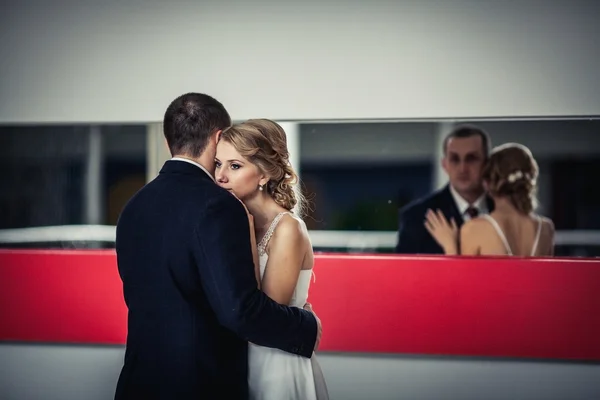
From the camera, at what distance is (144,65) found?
162 inches

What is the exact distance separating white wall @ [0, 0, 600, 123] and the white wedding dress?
162 centimetres

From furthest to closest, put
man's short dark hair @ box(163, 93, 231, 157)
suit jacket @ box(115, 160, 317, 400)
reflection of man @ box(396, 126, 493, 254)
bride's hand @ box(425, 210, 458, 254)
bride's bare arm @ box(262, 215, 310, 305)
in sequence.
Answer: bride's hand @ box(425, 210, 458, 254) < reflection of man @ box(396, 126, 493, 254) < bride's bare arm @ box(262, 215, 310, 305) < man's short dark hair @ box(163, 93, 231, 157) < suit jacket @ box(115, 160, 317, 400)

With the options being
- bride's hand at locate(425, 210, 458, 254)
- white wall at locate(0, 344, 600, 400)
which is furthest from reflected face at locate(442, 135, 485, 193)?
white wall at locate(0, 344, 600, 400)

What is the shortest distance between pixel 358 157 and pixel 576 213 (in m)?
1.36

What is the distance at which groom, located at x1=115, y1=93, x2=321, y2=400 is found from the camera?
6.86 ft

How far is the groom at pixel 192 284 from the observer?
2092 millimetres

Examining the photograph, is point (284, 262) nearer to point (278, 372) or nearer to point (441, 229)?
point (278, 372)

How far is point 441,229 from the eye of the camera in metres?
4.37

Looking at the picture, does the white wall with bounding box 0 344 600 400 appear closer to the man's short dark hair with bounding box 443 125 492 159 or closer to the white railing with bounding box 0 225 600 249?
the white railing with bounding box 0 225 600 249

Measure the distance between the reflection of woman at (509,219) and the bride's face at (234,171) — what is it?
1.94 meters

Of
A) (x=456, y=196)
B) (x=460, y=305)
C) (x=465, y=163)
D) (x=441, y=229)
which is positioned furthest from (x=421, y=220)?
(x=460, y=305)

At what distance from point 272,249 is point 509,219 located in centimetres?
205

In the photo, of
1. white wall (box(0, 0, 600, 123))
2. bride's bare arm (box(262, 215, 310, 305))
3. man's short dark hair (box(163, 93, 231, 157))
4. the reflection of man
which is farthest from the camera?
the reflection of man

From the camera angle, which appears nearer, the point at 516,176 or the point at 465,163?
the point at 516,176
